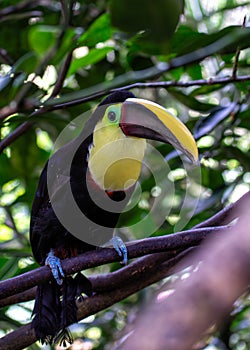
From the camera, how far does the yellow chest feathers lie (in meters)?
2.03

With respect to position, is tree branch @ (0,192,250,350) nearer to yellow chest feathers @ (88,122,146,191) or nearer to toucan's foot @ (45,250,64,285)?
toucan's foot @ (45,250,64,285)

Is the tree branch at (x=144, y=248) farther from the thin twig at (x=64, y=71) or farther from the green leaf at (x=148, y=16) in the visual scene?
the green leaf at (x=148, y=16)

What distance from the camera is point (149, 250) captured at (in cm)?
132

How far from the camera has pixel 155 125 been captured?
5.95 feet

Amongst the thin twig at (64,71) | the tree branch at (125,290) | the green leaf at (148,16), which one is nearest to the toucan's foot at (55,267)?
the tree branch at (125,290)

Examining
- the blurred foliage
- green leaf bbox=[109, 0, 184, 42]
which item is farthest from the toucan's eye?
green leaf bbox=[109, 0, 184, 42]

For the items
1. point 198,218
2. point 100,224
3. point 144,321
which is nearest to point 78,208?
point 100,224

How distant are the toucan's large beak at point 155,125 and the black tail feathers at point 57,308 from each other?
19.7 inches

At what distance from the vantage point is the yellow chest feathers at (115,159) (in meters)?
2.03

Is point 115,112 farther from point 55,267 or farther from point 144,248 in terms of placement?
point 144,248

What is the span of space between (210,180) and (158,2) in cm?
173

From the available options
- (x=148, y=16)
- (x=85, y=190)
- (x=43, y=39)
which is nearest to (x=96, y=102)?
(x=85, y=190)

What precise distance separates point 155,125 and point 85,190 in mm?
344

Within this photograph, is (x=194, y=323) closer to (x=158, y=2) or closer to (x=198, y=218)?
(x=158, y=2)
